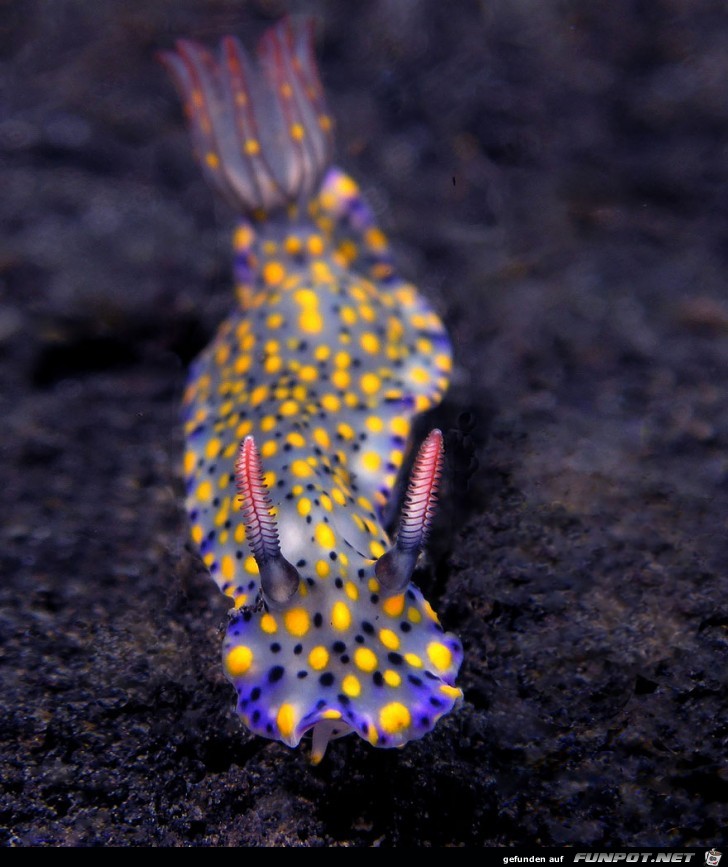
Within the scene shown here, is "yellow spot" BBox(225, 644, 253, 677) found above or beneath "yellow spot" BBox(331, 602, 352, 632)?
beneath

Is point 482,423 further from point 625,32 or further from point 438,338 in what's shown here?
point 625,32

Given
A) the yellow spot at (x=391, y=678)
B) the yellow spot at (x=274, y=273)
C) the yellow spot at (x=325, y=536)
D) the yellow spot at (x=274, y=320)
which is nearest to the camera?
the yellow spot at (x=391, y=678)

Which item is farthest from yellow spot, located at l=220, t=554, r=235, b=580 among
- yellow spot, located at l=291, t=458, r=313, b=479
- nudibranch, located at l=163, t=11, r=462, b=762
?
yellow spot, located at l=291, t=458, r=313, b=479

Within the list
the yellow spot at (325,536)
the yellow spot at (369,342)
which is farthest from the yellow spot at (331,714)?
the yellow spot at (369,342)

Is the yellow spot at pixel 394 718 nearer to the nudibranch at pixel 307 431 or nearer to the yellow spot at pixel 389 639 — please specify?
the nudibranch at pixel 307 431

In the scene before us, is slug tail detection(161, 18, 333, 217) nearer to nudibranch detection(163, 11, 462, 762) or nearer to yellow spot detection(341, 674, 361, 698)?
nudibranch detection(163, 11, 462, 762)

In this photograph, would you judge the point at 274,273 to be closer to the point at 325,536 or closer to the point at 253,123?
the point at 253,123
